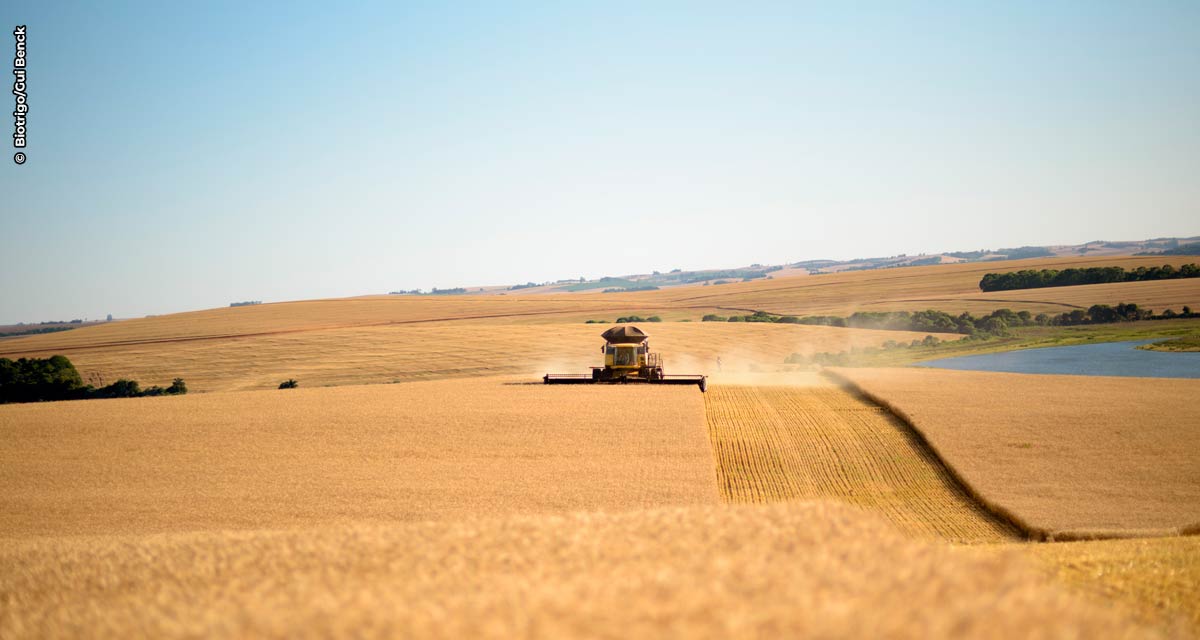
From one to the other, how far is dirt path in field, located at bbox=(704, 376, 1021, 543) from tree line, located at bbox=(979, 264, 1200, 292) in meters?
84.8

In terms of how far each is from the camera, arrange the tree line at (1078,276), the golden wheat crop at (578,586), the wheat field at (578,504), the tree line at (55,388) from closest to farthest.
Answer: the golden wheat crop at (578,586) < the wheat field at (578,504) < the tree line at (55,388) < the tree line at (1078,276)

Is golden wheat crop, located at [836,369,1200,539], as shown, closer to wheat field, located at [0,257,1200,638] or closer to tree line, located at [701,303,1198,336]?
wheat field, located at [0,257,1200,638]

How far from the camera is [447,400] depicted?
40062mm

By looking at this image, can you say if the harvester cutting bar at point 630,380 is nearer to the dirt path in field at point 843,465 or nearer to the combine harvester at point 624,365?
the combine harvester at point 624,365

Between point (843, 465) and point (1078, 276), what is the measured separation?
102m

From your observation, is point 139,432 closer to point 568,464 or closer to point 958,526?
point 568,464

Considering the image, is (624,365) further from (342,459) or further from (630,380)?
(342,459)

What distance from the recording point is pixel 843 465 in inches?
1049

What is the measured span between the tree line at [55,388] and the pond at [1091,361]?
60016mm

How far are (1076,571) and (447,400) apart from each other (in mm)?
32081

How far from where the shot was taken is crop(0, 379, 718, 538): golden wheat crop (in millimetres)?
21047

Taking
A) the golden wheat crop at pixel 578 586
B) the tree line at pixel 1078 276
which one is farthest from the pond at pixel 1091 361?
the golden wheat crop at pixel 578 586

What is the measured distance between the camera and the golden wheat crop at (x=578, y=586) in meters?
5.08

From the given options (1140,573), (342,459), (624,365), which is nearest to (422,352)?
(624,365)
